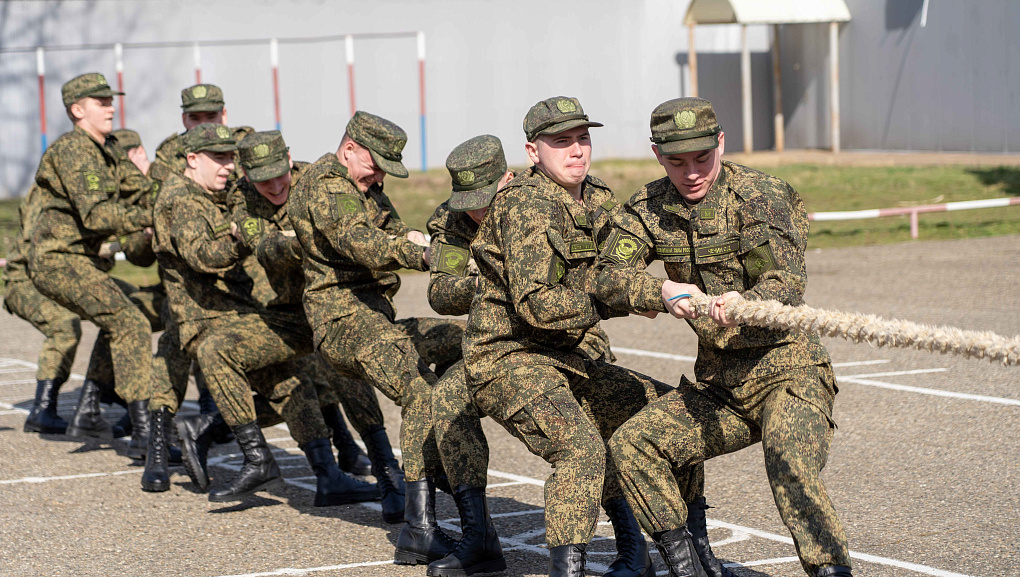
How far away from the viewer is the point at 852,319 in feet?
12.5

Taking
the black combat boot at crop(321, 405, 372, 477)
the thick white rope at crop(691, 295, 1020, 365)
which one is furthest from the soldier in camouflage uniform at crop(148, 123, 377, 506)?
the thick white rope at crop(691, 295, 1020, 365)

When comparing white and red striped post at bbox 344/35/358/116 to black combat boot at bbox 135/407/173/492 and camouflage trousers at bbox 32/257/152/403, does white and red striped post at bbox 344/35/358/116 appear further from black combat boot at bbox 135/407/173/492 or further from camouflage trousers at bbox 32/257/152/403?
black combat boot at bbox 135/407/173/492

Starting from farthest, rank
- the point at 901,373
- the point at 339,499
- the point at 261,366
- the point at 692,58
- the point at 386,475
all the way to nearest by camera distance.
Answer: the point at 692,58 → the point at 901,373 → the point at 261,366 → the point at 339,499 → the point at 386,475

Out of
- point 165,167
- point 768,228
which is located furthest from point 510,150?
point 768,228

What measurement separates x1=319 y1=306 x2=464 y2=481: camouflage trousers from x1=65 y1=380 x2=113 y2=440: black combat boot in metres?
3.20

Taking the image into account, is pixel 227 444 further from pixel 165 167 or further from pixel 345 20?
pixel 345 20

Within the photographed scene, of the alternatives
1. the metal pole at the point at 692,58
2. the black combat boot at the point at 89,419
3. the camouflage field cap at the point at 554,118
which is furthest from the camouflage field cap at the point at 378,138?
the metal pole at the point at 692,58

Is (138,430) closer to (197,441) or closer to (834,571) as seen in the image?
(197,441)

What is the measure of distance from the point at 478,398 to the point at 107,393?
5.14 metres

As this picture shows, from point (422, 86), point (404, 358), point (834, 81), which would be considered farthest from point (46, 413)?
point (834, 81)

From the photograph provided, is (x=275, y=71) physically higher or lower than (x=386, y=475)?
higher

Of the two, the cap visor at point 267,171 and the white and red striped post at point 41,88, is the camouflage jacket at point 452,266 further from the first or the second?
the white and red striped post at point 41,88

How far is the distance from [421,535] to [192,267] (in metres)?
2.34

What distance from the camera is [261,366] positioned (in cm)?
679
